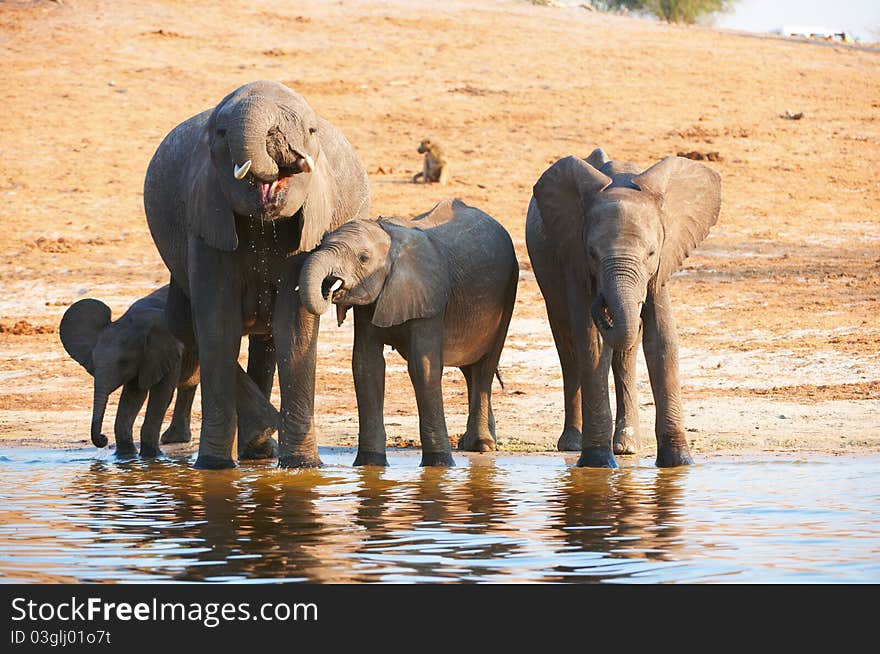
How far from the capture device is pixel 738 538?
6668 millimetres

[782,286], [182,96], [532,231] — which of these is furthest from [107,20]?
[532,231]

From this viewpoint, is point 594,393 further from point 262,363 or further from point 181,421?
point 181,421

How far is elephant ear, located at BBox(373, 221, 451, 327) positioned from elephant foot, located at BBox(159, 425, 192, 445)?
2.47 m

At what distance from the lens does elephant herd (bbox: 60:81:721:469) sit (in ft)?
27.7

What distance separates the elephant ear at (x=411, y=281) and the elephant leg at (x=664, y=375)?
3.94 feet


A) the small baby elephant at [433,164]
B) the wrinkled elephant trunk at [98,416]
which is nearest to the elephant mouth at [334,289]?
the wrinkled elephant trunk at [98,416]

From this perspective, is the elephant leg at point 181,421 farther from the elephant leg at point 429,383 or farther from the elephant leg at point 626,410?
the elephant leg at point 626,410

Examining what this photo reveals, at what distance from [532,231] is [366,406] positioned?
5.97ft

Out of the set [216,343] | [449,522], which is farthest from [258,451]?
[449,522]

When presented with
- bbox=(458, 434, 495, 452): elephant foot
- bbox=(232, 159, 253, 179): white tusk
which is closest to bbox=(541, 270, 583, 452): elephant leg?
bbox=(458, 434, 495, 452): elephant foot

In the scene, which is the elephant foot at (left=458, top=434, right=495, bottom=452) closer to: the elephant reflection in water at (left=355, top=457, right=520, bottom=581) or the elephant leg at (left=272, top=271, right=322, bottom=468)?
the elephant reflection in water at (left=355, top=457, right=520, bottom=581)

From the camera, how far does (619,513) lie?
7.38 meters
